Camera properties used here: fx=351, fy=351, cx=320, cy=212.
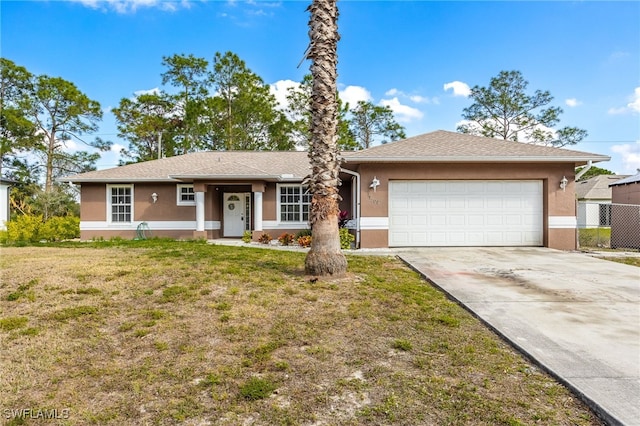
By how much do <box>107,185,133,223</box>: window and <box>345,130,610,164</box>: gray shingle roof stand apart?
33.5 feet

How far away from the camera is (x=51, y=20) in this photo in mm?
14109

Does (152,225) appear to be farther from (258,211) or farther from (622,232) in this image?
(622,232)

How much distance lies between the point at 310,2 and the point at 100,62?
67.1 ft

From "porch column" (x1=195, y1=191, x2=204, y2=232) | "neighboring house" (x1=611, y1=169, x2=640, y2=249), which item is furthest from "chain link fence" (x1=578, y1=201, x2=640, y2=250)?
"porch column" (x1=195, y1=191, x2=204, y2=232)

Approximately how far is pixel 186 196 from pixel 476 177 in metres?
11.7

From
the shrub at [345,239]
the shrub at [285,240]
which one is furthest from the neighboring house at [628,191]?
the shrub at [285,240]

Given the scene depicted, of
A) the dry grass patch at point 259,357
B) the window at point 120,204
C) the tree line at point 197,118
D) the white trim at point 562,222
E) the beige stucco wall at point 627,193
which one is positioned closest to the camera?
the dry grass patch at point 259,357

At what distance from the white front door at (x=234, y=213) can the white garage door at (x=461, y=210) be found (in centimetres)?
750

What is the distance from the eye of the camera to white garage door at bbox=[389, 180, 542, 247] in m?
11.3

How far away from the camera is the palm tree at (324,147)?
625 centimetres

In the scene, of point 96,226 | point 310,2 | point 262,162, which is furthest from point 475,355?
point 96,226

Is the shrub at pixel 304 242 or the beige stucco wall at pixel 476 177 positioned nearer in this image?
the beige stucco wall at pixel 476 177

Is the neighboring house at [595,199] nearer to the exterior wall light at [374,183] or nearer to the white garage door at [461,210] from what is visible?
the white garage door at [461,210]

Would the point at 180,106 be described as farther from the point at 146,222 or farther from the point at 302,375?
the point at 302,375
